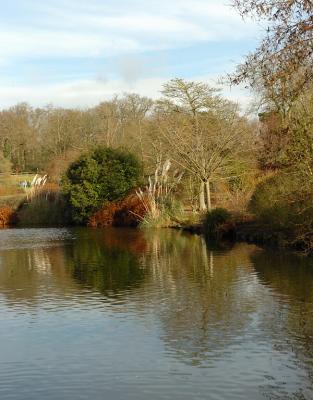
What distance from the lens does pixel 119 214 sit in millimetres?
32250

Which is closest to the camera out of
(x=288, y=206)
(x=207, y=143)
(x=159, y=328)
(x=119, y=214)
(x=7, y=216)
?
(x=159, y=328)

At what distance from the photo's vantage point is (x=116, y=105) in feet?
156

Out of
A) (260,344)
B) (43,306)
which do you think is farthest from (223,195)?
(260,344)

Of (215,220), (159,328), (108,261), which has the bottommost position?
(159,328)

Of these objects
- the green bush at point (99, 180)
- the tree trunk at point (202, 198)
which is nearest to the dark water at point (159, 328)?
the tree trunk at point (202, 198)

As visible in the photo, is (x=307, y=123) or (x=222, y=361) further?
(x=307, y=123)

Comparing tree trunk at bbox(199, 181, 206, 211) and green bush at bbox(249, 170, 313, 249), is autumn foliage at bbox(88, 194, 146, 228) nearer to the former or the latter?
tree trunk at bbox(199, 181, 206, 211)

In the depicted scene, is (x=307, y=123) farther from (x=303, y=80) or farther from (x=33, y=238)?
(x=33, y=238)

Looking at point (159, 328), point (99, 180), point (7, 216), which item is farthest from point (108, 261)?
point (7, 216)

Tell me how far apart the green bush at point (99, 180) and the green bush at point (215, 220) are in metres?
10.6

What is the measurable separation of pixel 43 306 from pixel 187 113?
21752mm

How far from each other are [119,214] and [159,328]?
Answer: 23385 mm

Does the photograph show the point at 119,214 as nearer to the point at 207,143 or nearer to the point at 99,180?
the point at 99,180

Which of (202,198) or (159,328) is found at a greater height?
(202,198)
